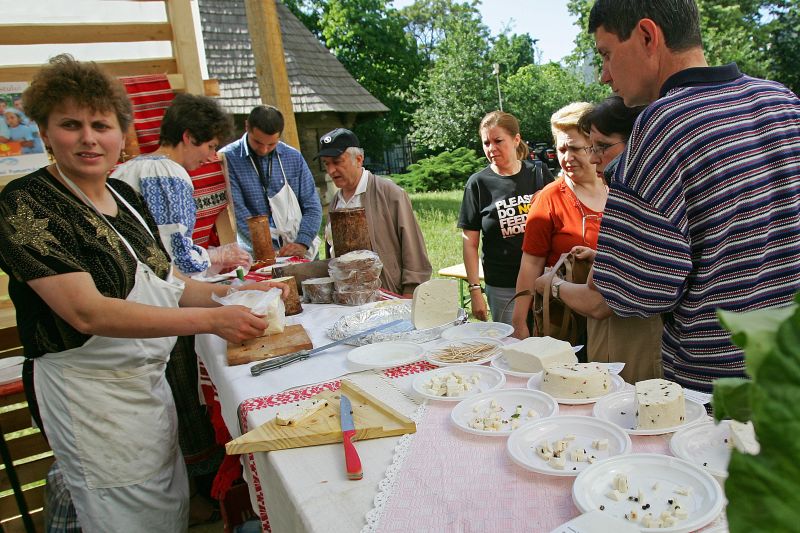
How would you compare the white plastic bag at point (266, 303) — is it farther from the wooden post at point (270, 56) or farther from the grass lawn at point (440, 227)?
the grass lawn at point (440, 227)

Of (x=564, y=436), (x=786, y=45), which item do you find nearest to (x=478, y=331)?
(x=564, y=436)

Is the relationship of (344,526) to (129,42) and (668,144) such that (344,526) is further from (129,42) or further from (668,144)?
Result: (129,42)

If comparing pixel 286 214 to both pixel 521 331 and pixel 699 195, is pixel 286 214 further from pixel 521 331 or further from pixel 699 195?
pixel 699 195

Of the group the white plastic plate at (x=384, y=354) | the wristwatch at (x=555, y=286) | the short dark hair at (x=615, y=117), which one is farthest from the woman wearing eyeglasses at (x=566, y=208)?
the white plastic plate at (x=384, y=354)

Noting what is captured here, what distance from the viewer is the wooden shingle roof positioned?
1505 centimetres

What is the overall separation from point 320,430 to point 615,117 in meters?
1.71

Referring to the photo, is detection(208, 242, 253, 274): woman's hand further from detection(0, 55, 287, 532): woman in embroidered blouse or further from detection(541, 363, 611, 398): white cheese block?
detection(541, 363, 611, 398): white cheese block

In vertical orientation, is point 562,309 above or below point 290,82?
below

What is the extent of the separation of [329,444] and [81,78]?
1.66 meters

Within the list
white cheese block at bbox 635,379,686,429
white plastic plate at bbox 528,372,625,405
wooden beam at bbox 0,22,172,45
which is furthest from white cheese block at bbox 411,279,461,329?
wooden beam at bbox 0,22,172,45

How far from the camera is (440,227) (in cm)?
1245

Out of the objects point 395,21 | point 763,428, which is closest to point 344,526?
point 763,428

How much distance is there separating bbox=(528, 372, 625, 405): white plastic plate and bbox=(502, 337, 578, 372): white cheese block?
0.13 ft

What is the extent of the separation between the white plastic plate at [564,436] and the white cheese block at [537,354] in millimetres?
342
